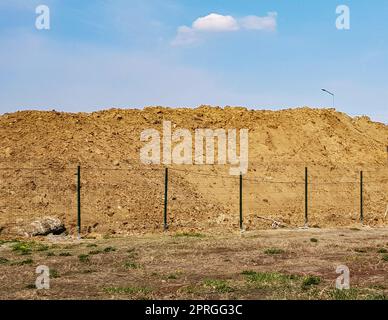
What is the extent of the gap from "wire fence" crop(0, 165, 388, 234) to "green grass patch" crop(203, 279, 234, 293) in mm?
14523

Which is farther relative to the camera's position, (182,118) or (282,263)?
(182,118)

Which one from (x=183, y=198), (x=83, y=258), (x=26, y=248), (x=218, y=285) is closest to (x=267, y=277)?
(x=218, y=285)

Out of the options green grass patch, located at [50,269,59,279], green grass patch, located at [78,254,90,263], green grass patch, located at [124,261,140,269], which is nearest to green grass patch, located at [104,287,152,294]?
green grass patch, located at [50,269,59,279]

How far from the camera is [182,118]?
49.2 metres

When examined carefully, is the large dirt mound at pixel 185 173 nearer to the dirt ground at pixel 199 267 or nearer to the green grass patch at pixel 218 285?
the dirt ground at pixel 199 267

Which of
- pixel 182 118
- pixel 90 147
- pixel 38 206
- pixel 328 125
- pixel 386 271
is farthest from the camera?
pixel 328 125

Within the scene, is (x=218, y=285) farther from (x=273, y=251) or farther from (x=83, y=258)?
(x=273, y=251)

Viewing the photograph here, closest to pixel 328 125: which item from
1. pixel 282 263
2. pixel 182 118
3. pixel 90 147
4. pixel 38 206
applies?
pixel 182 118

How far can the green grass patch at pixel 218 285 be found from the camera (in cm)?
1304

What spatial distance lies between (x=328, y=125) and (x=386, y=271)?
131 feet

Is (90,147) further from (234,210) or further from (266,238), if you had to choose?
(266,238)

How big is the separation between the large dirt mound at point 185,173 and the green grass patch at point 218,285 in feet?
54.6

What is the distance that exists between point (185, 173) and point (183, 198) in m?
5.01

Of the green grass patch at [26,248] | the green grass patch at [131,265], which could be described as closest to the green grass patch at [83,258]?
the green grass patch at [131,265]
